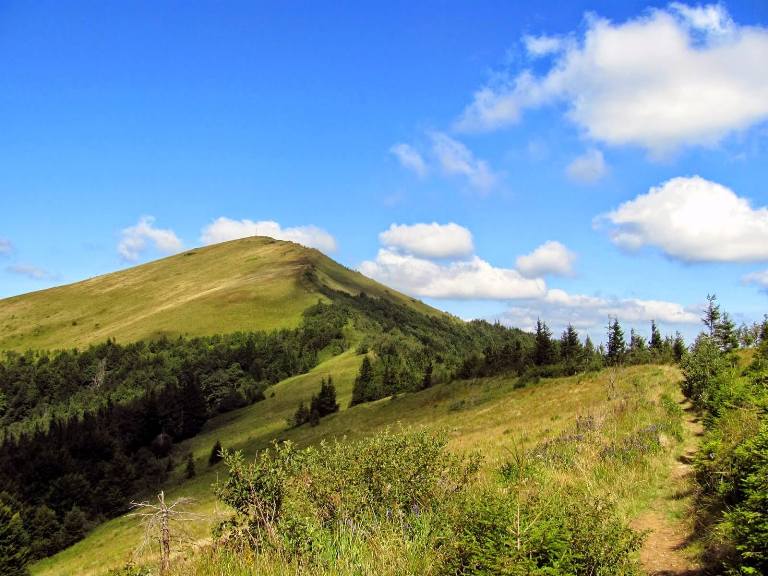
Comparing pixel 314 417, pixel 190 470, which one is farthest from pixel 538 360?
pixel 190 470

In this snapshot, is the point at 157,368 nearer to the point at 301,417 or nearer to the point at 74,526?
the point at 74,526

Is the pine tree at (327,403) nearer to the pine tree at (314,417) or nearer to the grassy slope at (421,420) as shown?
the pine tree at (314,417)

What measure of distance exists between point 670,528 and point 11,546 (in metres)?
48.4

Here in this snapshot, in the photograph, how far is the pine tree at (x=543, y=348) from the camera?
191ft

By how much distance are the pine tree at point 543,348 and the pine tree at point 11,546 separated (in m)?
50.7

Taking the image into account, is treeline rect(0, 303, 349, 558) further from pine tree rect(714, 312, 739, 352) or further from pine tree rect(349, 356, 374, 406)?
pine tree rect(714, 312, 739, 352)

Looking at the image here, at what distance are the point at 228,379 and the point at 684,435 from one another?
125902 mm

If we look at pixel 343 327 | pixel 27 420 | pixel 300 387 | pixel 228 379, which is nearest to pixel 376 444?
pixel 300 387

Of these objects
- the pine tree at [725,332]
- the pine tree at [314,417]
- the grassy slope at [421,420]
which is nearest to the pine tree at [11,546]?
the grassy slope at [421,420]

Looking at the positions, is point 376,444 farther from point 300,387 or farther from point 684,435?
point 300,387

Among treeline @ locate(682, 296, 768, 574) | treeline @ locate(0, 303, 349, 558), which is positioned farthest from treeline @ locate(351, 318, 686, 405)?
treeline @ locate(0, 303, 349, 558)

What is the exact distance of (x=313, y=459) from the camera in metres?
8.30

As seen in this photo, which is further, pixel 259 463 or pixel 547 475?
pixel 547 475

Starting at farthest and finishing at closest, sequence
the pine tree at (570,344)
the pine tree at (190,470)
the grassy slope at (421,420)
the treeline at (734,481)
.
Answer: the pine tree at (190,470) < the pine tree at (570,344) < the grassy slope at (421,420) < the treeline at (734,481)
